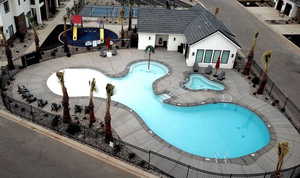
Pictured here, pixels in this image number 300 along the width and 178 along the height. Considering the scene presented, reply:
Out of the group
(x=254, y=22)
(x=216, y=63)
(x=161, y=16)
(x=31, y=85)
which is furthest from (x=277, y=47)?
(x=31, y=85)

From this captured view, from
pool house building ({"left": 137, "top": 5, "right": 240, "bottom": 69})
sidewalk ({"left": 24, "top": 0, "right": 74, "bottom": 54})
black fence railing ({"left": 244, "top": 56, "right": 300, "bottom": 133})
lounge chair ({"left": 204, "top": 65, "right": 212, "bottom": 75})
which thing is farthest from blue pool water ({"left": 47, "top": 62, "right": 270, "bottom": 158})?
sidewalk ({"left": 24, "top": 0, "right": 74, "bottom": 54})

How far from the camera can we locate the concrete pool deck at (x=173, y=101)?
23.4 metres

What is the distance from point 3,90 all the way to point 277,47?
37610 mm

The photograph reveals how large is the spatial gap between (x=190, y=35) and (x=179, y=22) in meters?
3.68

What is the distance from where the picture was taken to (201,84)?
1364 inches

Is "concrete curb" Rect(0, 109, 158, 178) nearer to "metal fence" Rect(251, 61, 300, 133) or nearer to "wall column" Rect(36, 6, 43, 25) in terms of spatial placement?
"metal fence" Rect(251, 61, 300, 133)

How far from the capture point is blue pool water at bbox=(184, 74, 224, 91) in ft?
111

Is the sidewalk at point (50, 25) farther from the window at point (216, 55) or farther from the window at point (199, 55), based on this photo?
the window at point (216, 55)

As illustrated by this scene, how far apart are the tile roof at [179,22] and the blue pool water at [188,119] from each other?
24.7 feet

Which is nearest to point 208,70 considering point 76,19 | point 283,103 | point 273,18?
point 283,103

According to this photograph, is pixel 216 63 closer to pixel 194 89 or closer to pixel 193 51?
pixel 193 51

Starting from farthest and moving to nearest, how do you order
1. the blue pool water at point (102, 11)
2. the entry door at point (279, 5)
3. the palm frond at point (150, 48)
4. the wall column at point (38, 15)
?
the entry door at point (279, 5)
the blue pool water at point (102, 11)
the wall column at point (38, 15)
the palm frond at point (150, 48)

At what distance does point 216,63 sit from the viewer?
36.2 m

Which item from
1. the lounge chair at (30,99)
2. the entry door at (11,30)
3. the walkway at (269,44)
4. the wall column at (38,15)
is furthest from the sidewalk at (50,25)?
the walkway at (269,44)
